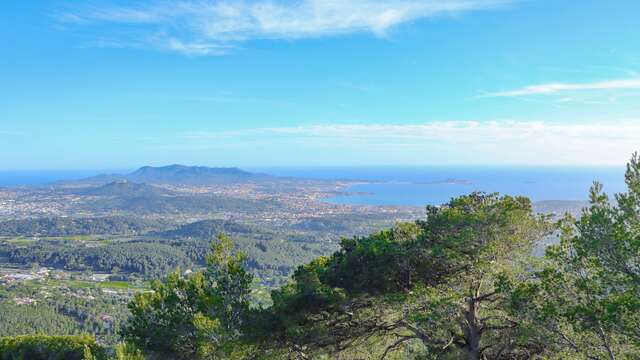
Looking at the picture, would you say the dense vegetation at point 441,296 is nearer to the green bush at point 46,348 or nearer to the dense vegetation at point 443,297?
the dense vegetation at point 443,297

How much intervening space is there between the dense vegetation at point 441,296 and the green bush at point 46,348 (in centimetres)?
701

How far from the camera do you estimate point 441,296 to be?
332 inches

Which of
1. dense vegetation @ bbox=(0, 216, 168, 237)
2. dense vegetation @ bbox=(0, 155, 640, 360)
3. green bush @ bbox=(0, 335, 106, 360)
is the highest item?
dense vegetation @ bbox=(0, 155, 640, 360)

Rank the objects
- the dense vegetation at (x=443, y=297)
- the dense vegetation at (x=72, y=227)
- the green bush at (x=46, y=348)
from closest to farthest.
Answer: the dense vegetation at (x=443, y=297) → the green bush at (x=46, y=348) → the dense vegetation at (x=72, y=227)

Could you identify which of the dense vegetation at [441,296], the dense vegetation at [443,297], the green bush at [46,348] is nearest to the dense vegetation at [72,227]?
the green bush at [46,348]

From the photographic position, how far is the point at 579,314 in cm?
683

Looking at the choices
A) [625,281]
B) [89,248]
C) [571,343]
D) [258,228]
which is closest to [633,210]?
[625,281]

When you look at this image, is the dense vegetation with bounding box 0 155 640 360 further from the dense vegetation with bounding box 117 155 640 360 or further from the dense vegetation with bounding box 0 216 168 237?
the dense vegetation with bounding box 0 216 168 237

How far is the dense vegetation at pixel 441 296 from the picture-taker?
6.79 m

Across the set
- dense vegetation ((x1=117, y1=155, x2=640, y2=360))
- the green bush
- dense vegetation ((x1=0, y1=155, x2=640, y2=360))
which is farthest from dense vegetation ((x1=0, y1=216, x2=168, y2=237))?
dense vegetation ((x1=117, y1=155, x2=640, y2=360))

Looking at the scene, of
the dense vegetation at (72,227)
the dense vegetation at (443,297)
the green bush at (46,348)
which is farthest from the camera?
the dense vegetation at (72,227)

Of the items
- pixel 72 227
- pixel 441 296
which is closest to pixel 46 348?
pixel 441 296

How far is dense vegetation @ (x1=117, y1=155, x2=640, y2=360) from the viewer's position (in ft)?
22.3

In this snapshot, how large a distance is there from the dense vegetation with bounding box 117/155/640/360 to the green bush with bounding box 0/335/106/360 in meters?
7.01
